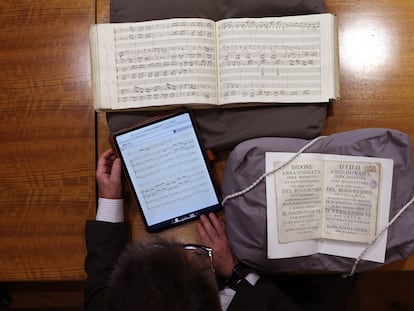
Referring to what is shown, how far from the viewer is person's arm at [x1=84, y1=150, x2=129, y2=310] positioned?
0.82 m

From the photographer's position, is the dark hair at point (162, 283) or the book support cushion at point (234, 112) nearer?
the dark hair at point (162, 283)

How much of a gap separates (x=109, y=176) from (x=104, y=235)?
110 millimetres

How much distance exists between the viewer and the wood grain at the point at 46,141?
0.86 m

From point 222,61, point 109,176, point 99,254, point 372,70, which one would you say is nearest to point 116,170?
point 109,176

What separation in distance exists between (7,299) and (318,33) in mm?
1109

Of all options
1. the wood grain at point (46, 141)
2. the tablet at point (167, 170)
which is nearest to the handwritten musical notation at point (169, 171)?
the tablet at point (167, 170)

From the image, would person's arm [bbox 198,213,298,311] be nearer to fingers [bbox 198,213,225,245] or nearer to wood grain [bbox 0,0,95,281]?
fingers [bbox 198,213,225,245]

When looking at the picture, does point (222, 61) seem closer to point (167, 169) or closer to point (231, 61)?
point (231, 61)

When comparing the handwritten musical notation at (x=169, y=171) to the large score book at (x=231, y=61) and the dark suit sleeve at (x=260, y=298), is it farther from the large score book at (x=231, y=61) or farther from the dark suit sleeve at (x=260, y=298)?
the dark suit sleeve at (x=260, y=298)

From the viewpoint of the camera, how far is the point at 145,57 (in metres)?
0.81

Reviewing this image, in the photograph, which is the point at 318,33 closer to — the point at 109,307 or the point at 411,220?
the point at 411,220

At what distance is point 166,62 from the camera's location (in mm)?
808

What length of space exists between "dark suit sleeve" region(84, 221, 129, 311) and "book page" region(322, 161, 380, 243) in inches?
15.0

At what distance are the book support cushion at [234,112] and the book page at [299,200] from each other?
76 millimetres
